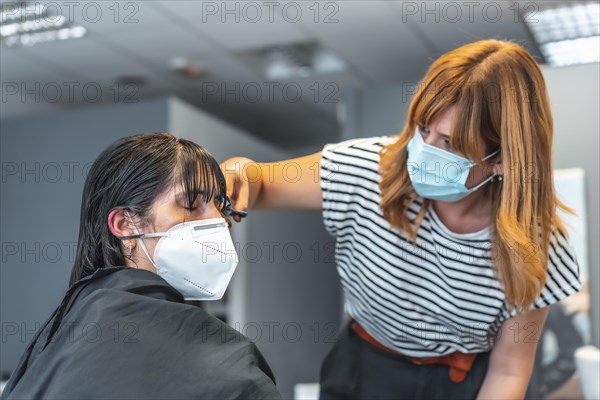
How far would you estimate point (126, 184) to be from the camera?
1.32 meters

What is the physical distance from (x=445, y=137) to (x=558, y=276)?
0.39m

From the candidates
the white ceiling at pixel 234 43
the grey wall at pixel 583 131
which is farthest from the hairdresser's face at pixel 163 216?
the white ceiling at pixel 234 43

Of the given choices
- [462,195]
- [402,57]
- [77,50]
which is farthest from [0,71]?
[462,195]

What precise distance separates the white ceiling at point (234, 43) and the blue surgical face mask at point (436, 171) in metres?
2.00

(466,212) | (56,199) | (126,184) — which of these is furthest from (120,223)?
(56,199)

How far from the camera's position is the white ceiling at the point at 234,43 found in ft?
11.9

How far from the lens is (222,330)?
1.27m

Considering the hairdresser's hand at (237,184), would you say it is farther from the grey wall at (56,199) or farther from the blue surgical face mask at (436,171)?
the grey wall at (56,199)

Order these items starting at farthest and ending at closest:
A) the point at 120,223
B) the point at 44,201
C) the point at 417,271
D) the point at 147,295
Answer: the point at 44,201 → the point at 417,271 → the point at 120,223 → the point at 147,295

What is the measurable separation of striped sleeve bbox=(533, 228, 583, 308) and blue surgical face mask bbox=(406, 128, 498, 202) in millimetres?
209

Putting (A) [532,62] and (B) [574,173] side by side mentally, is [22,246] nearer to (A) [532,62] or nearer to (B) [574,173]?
(B) [574,173]

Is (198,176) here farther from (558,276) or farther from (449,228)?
(558,276)

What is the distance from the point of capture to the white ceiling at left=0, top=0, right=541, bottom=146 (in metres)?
3.64

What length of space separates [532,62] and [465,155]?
25 centimetres
